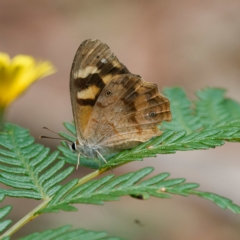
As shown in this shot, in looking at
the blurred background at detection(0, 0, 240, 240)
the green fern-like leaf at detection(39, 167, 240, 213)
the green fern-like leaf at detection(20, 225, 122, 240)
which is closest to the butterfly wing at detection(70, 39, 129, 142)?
the green fern-like leaf at detection(39, 167, 240, 213)

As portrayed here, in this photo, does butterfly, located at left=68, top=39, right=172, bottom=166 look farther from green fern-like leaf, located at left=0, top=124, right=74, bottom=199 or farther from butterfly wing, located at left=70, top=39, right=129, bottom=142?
green fern-like leaf, located at left=0, top=124, right=74, bottom=199

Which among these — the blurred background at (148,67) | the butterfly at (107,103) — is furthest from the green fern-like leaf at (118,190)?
the blurred background at (148,67)

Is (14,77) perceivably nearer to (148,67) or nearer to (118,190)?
(118,190)

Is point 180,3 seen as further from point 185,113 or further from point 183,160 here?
point 185,113

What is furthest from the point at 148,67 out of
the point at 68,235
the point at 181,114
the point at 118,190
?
the point at 68,235

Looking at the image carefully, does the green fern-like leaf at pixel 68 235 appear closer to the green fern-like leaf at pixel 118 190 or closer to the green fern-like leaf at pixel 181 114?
the green fern-like leaf at pixel 118 190

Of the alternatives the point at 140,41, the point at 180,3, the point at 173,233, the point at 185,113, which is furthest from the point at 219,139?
the point at 180,3
